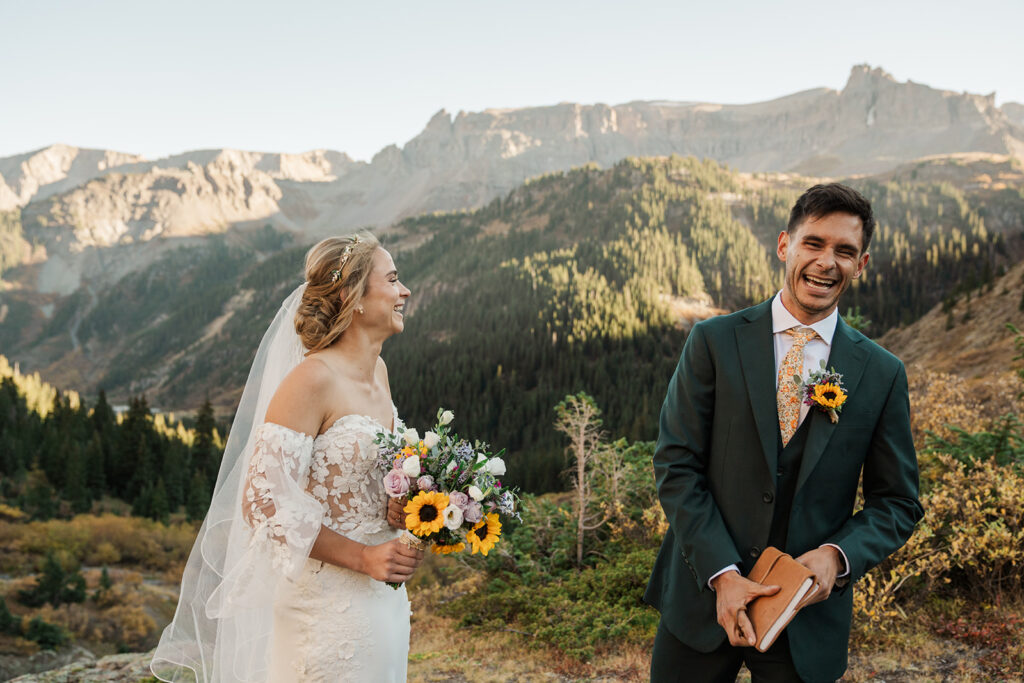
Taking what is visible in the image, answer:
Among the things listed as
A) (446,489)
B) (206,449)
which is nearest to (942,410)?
(446,489)

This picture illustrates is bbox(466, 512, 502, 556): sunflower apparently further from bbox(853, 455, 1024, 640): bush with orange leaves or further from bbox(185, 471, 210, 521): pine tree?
bbox(185, 471, 210, 521): pine tree

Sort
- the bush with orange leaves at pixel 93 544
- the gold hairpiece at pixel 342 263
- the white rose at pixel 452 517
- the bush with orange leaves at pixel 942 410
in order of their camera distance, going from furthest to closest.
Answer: the bush with orange leaves at pixel 93 544 < the bush with orange leaves at pixel 942 410 < the gold hairpiece at pixel 342 263 < the white rose at pixel 452 517

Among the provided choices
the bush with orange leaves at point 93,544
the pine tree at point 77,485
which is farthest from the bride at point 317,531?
the pine tree at point 77,485

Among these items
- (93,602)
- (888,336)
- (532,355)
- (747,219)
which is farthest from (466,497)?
(747,219)

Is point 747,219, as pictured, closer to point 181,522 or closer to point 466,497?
point 181,522

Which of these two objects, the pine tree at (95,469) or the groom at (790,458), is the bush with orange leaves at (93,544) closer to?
the pine tree at (95,469)

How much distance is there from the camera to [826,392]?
243cm

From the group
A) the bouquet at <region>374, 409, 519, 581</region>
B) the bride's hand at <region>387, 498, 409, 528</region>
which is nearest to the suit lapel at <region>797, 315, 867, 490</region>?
the bouquet at <region>374, 409, 519, 581</region>

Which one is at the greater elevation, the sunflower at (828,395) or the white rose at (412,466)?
the sunflower at (828,395)

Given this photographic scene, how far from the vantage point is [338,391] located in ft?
10.2

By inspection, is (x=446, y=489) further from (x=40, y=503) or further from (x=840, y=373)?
(x=40, y=503)

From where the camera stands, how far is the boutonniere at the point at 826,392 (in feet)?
7.92

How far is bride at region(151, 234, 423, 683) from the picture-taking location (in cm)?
293

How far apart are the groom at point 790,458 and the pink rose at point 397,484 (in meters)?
1.12
